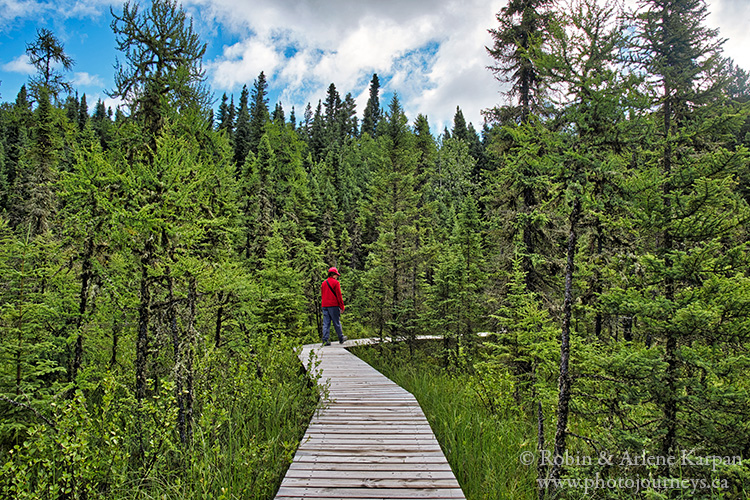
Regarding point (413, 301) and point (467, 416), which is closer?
point (467, 416)

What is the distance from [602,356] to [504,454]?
1.90 meters

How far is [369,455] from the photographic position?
4016 millimetres

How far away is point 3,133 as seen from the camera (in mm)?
52375

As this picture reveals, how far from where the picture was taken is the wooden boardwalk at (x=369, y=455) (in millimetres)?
3289

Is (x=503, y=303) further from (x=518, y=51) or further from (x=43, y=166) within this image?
(x=43, y=166)

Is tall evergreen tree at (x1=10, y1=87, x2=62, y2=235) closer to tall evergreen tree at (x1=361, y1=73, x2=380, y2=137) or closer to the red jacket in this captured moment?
the red jacket

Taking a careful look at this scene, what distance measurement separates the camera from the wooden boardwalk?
129 inches

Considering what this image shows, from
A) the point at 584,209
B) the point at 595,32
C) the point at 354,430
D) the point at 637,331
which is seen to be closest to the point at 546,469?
the point at 637,331

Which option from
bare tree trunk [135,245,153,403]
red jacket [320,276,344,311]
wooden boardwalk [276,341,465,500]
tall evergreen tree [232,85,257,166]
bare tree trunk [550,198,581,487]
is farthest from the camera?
tall evergreen tree [232,85,257,166]

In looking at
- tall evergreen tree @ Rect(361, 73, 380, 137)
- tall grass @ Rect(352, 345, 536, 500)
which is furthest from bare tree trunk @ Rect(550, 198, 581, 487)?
tall evergreen tree @ Rect(361, 73, 380, 137)

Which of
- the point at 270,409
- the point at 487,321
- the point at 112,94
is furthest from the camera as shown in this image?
the point at 487,321

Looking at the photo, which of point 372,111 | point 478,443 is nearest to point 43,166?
point 478,443

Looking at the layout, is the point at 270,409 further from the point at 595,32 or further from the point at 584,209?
the point at 595,32

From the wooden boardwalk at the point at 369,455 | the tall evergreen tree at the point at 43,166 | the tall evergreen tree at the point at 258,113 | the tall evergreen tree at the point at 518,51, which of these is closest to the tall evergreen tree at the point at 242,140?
the tall evergreen tree at the point at 258,113
